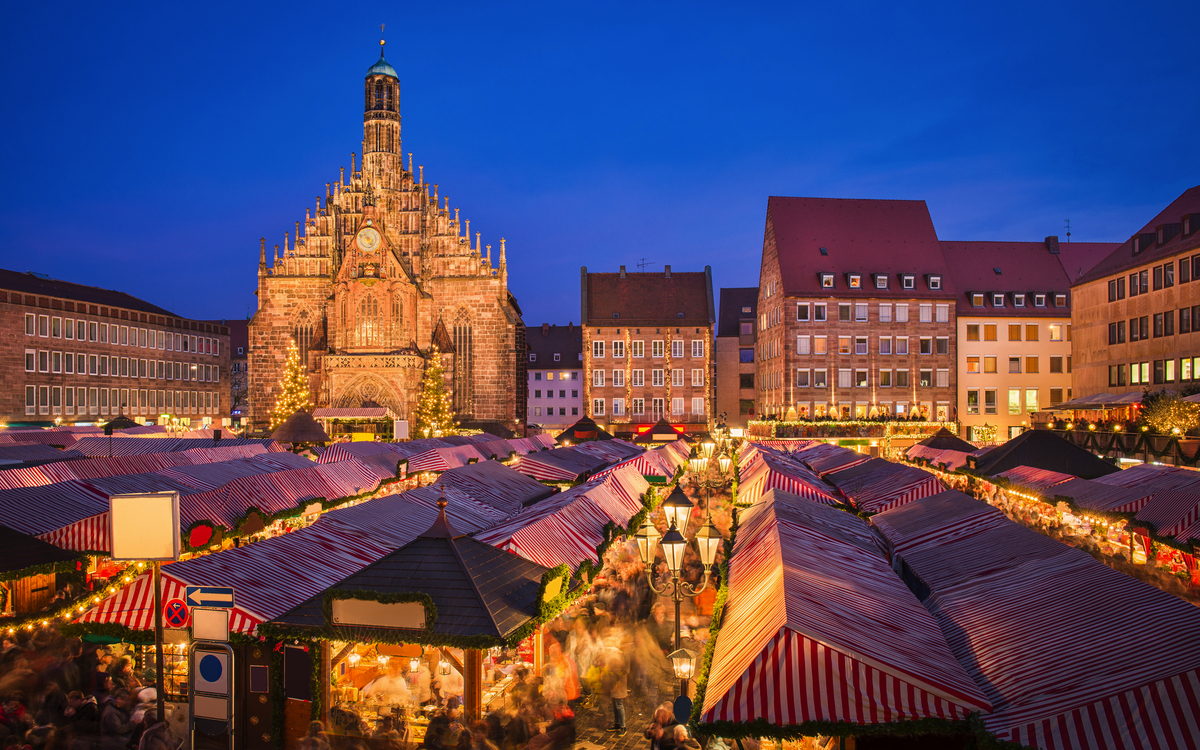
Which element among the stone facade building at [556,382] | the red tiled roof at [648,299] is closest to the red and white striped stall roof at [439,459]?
the red tiled roof at [648,299]

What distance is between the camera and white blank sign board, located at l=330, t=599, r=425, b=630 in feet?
25.3

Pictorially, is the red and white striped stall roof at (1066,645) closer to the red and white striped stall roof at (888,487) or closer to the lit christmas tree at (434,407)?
the red and white striped stall roof at (888,487)

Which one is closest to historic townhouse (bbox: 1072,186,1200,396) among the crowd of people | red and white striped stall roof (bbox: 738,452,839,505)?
red and white striped stall roof (bbox: 738,452,839,505)

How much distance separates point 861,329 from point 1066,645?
52.1 metres

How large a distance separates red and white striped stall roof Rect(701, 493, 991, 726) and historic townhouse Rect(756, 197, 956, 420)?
1849 inches

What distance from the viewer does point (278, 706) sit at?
8.50 m

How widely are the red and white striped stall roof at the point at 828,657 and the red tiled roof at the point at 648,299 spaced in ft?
181

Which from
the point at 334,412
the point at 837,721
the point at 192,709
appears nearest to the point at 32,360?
the point at 334,412

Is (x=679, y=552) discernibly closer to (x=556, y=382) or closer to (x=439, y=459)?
(x=439, y=459)

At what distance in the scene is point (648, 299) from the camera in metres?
65.4

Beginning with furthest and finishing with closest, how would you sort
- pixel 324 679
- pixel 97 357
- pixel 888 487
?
pixel 97 357 → pixel 888 487 → pixel 324 679

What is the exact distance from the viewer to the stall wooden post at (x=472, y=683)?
26.1 feet

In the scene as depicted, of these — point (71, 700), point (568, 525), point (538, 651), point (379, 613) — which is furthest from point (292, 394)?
point (379, 613)

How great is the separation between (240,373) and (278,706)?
87376 mm
